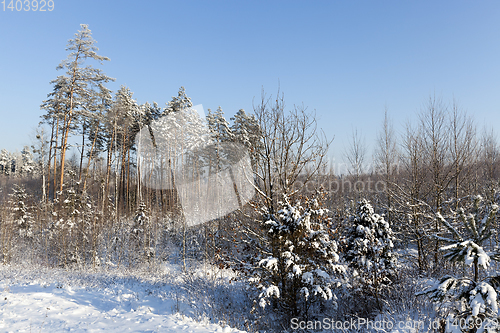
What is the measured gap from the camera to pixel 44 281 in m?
9.23

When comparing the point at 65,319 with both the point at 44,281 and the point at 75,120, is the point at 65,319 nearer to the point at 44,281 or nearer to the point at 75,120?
the point at 44,281

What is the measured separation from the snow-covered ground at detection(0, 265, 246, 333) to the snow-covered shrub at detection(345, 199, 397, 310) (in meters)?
4.93

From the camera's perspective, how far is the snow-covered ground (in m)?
5.81

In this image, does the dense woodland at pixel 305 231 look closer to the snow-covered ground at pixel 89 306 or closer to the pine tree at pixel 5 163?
the snow-covered ground at pixel 89 306

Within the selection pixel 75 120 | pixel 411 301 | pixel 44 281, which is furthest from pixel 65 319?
pixel 75 120

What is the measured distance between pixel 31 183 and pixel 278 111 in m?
57.4

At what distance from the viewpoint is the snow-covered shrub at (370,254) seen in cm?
843

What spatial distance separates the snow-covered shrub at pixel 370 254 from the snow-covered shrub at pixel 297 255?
1770 mm

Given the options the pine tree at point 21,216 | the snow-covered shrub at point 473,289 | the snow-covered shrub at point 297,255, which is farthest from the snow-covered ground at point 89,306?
the pine tree at point 21,216

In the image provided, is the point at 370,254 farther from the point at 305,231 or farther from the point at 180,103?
the point at 180,103

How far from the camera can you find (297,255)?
7113 mm

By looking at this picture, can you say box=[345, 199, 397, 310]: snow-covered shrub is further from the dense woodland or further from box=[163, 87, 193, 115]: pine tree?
box=[163, 87, 193, 115]: pine tree

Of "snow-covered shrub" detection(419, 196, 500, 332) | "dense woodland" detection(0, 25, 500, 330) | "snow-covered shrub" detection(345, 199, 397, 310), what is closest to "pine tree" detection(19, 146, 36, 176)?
"dense woodland" detection(0, 25, 500, 330)

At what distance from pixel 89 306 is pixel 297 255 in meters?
6.07
